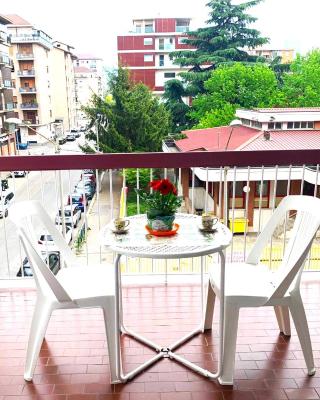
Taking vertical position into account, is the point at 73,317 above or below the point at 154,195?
below

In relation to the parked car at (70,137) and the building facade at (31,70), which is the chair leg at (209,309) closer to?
the parked car at (70,137)

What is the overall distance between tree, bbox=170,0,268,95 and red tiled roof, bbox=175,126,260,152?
4.72 m

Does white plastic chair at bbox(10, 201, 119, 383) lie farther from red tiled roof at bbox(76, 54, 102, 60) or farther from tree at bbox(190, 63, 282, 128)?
red tiled roof at bbox(76, 54, 102, 60)

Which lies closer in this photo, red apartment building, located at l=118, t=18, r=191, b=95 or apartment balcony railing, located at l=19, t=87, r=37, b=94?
red apartment building, located at l=118, t=18, r=191, b=95

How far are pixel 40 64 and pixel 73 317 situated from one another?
900 inches

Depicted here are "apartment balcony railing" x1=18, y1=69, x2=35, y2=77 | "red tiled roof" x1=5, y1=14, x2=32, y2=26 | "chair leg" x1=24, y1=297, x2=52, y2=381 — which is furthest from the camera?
"apartment balcony railing" x1=18, y1=69, x2=35, y2=77

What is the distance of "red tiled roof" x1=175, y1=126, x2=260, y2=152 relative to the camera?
12.9 metres

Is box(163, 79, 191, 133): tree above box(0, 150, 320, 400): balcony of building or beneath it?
above

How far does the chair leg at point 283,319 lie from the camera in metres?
2.17

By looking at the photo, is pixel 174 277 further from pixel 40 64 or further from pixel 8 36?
pixel 40 64

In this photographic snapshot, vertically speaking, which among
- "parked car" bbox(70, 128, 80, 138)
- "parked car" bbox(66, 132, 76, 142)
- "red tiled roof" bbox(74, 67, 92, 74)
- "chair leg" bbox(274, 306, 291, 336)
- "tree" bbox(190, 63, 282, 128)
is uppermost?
"red tiled roof" bbox(74, 67, 92, 74)

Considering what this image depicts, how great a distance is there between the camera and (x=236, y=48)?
19.3 meters

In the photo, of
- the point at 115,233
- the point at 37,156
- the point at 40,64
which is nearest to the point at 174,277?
the point at 115,233

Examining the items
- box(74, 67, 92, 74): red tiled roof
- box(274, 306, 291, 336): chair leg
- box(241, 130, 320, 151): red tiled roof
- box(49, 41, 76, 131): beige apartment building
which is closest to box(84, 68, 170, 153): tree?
box(241, 130, 320, 151): red tiled roof
